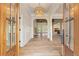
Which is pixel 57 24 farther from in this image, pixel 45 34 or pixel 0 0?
pixel 0 0

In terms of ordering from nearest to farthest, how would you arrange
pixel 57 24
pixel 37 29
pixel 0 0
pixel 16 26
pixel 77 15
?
pixel 0 0
pixel 77 15
pixel 16 26
pixel 57 24
pixel 37 29

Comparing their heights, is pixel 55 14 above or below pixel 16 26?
above

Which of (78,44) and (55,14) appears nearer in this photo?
(78,44)

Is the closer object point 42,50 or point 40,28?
point 42,50

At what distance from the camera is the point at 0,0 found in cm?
158

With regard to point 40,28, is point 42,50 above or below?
below

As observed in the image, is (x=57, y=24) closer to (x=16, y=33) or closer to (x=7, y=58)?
(x=16, y=33)

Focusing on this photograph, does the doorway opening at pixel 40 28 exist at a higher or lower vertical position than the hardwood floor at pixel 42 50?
higher

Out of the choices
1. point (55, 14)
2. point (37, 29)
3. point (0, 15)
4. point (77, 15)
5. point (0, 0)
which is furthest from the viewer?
point (37, 29)

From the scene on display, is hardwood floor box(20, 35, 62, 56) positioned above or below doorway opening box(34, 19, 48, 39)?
below

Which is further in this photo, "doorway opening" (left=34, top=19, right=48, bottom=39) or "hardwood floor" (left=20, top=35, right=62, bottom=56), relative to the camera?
"doorway opening" (left=34, top=19, right=48, bottom=39)

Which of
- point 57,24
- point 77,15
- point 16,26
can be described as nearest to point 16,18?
point 16,26

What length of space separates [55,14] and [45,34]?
301 cm

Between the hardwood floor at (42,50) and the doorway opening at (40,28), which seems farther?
the doorway opening at (40,28)
